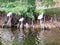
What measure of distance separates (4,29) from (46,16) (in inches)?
231

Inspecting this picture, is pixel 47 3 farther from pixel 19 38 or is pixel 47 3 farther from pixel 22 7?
pixel 19 38

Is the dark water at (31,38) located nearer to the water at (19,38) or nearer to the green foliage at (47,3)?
the water at (19,38)

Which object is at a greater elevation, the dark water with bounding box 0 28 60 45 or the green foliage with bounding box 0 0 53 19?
the green foliage with bounding box 0 0 53 19

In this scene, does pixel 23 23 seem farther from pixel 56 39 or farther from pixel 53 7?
pixel 53 7

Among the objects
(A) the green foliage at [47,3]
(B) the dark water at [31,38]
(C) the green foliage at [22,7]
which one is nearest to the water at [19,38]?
(B) the dark water at [31,38]

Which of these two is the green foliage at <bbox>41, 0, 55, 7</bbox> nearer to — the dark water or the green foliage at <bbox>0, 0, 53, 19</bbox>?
the green foliage at <bbox>0, 0, 53, 19</bbox>

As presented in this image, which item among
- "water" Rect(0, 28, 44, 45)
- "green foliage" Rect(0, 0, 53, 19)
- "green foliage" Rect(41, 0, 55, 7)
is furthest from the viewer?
"green foliage" Rect(41, 0, 55, 7)

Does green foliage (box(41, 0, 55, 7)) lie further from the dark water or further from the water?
the water

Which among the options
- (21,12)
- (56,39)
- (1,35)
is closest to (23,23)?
(21,12)

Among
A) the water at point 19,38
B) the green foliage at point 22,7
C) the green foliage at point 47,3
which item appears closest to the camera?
the water at point 19,38

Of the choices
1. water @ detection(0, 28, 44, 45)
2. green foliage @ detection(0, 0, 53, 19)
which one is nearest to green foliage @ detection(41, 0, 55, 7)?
green foliage @ detection(0, 0, 53, 19)

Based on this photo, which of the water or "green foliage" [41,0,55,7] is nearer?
the water

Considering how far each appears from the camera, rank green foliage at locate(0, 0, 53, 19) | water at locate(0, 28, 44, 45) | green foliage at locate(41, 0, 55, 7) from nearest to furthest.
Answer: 1. water at locate(0, 28, 44, 45)
2. green foliage at locate(0, 0, 53, 19)
3. green foliage at locate(41, 0, 55, 7)

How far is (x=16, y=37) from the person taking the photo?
80.9 feet
